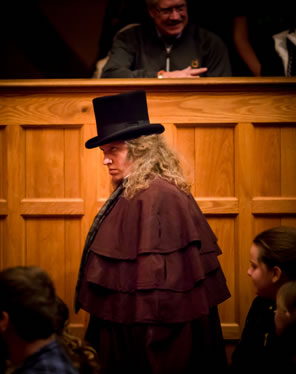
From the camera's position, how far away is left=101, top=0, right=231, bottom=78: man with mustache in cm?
372

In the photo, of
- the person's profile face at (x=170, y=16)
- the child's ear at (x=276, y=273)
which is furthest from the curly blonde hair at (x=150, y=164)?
the person's profile face at (x=170, y=16)

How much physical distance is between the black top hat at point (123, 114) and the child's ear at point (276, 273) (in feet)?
3.39

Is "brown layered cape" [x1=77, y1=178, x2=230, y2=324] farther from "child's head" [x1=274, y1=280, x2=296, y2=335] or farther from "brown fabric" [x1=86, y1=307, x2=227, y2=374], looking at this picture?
"child's head" [x1=274, y1=280, x2=296, y2=335]

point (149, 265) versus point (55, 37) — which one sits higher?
point (55, 37)

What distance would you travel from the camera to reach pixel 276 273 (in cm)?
209

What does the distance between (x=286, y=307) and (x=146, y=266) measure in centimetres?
71

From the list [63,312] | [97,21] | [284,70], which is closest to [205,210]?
[63,312]

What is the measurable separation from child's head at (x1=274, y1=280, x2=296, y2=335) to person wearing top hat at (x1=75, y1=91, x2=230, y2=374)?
16.5 inches

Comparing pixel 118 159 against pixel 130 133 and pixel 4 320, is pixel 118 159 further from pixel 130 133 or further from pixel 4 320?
pixel 4 320

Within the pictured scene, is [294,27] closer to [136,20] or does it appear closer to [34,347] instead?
[136,20]

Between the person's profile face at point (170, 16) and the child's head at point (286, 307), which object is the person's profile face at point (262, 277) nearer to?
the child's head at point (286, 307)

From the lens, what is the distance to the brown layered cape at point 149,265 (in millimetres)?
2068

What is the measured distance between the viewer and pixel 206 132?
305 centimetres

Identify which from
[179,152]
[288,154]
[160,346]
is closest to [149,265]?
[160,346]
